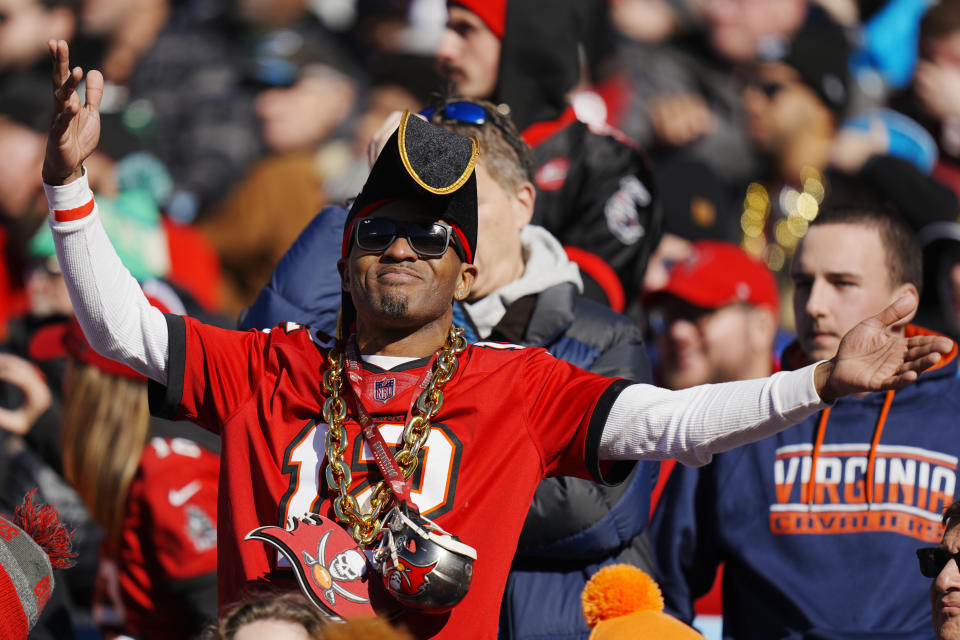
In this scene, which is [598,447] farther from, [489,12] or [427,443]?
[489,12]

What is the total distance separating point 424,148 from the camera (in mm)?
3008

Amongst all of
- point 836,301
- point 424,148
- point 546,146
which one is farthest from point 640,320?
point 424,148

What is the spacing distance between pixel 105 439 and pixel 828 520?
2.51 meters

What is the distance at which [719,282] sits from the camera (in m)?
5.54

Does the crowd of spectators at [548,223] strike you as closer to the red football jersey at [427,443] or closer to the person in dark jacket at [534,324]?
the person in dark jacket at [534,324]

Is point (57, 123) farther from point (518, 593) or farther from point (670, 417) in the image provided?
point (518, 593)

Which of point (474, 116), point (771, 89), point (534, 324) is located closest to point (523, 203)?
point (474, 116)

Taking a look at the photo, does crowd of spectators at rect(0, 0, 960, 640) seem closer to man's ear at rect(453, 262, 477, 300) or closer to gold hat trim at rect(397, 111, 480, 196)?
man's ear at rect(453, 262, 477, 300)

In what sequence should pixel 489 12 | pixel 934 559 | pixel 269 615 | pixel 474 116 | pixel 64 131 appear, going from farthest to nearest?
pixel 489 12
pixel 474 116
pixel 934 559
pixel 64 131
pixel 269 615

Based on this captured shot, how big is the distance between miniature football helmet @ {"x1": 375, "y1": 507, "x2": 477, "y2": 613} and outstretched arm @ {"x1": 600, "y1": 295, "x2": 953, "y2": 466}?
0.40 metres

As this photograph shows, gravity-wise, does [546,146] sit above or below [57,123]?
above

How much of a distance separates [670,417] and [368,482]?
2.24 ft

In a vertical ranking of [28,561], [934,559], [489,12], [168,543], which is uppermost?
[489,12]

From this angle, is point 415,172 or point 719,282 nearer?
point 415,172
